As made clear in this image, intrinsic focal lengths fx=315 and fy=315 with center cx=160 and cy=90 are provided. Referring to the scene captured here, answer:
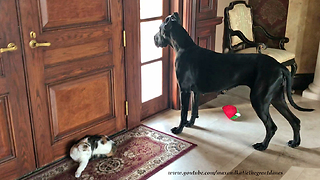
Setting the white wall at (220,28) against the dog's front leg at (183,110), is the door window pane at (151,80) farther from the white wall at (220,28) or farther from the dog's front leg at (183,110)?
the white wall at (220,28)

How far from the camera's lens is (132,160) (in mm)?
2443

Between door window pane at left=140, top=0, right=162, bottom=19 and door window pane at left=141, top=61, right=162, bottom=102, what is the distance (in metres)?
0.48

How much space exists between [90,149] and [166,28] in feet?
3.81

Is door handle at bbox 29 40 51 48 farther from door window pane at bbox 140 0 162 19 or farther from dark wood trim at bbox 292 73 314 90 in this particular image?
dark wood trim at bbox 292 73 314 90

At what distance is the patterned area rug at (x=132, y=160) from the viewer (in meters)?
2.25

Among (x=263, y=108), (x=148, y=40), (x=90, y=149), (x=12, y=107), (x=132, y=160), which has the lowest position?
(x=132, y=160)

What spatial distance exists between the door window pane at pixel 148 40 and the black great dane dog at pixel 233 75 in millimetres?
280

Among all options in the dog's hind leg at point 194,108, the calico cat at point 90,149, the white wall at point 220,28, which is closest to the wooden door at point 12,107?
the calico cat at point 90,149

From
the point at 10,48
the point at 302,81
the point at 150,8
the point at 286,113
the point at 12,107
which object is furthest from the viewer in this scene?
the point at 302,81

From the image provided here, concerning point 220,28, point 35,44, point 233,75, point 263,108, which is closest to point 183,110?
point 233,75

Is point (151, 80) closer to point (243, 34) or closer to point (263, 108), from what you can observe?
point (263, 108)

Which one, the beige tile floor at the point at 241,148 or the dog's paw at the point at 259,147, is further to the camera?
the dog's paw at the point at 259,147

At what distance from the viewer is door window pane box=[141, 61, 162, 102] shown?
314 centimetres

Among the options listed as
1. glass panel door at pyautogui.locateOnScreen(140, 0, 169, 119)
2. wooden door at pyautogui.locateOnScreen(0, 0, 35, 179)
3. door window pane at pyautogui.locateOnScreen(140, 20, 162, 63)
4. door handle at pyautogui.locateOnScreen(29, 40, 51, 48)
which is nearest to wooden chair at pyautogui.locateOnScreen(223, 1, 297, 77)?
glass panel door at pyautogui.locateOnScreen(140, 0, 169, 119)
